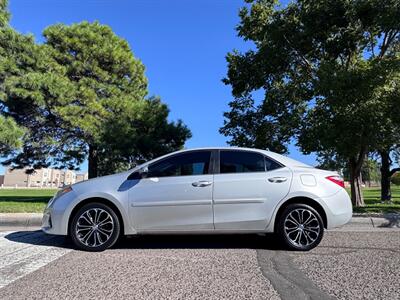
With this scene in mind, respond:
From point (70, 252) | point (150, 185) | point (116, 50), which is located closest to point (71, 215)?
point (70, 252)

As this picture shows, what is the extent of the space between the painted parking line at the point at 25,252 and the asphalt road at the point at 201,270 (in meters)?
0.01

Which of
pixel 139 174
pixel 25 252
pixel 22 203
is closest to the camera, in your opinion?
pixel 25 252

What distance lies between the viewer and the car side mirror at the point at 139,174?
21.4 feet

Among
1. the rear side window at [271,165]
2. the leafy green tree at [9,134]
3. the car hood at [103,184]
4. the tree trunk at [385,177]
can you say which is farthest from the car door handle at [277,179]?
the tree trunk at [385,177]

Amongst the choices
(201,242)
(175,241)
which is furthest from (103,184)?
(201,242)

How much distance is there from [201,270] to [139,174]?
1997 mm

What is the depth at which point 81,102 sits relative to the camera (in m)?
19.3

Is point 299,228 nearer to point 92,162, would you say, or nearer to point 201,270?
point 201,270

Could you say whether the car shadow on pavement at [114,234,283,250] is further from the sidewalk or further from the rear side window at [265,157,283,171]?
the sidewalk

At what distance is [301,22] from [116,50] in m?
10.2

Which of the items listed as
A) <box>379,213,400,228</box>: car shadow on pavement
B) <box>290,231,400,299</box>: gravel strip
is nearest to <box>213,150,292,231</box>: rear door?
<box>290,231,400,299</box>: gravel strip

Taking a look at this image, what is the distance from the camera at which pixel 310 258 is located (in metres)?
5.84

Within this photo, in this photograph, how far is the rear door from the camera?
6348mm

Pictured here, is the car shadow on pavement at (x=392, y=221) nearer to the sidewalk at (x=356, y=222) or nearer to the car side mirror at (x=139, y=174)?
the sidewalk at (x=356, y=222)
